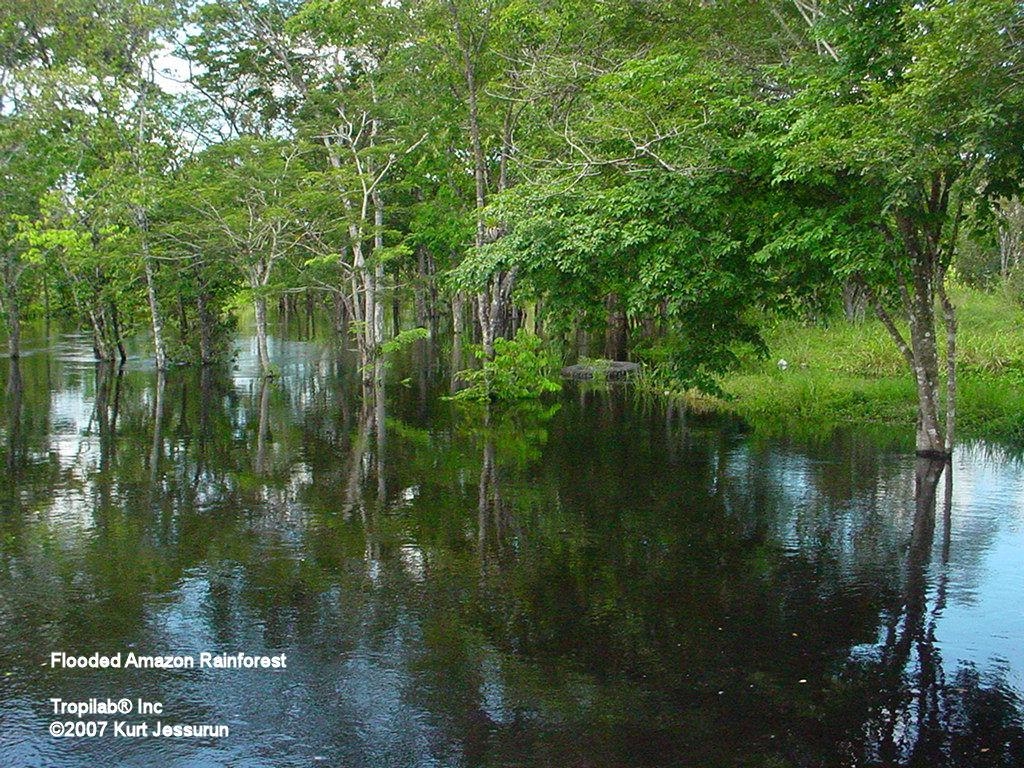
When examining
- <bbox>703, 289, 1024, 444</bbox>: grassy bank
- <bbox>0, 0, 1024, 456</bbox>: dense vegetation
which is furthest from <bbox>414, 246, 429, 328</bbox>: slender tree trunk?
<bbox>703, 289, 1024, 444</bbox>: grassy bank

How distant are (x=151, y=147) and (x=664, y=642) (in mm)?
23940

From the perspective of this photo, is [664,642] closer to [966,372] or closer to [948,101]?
[948,101]

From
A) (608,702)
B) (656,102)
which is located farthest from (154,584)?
(656,102)

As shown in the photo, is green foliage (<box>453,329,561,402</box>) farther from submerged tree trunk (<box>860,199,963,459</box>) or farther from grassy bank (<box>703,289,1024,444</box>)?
submerged tree trunk (<box>860,199,963,459</box>)

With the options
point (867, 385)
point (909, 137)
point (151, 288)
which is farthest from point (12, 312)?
point (909, 137)

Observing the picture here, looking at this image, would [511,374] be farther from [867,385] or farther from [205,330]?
[205,330]

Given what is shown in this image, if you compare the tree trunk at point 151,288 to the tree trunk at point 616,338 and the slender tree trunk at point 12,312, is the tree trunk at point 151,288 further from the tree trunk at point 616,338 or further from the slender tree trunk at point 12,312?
the tree trunk at point 616,338

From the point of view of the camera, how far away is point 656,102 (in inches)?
489

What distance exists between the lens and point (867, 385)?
19609 millimetres

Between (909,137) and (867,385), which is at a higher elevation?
(909,137)

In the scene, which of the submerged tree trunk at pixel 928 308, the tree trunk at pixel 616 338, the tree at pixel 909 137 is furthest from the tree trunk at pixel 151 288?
the submerged tree trunk at pixel 928 308

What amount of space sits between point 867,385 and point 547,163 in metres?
8.33

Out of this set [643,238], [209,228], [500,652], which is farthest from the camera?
[209,228]

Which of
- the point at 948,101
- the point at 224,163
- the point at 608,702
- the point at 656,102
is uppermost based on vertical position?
the point at 224,163
